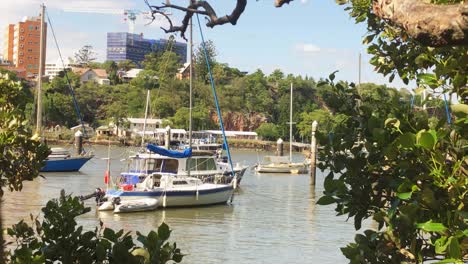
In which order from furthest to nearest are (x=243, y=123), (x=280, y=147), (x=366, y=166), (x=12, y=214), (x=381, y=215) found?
(x=243, y=123) < (x=280, y=147) < (x=12, y=214) < (x=366, y=166) < (x=381, y=215)

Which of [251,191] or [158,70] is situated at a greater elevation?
[158,70]

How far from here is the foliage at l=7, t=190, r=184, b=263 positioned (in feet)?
10.9

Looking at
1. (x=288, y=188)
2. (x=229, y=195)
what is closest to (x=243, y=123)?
(x=288, y=188)

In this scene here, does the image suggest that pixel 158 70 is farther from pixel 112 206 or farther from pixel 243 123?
pixel 112 206

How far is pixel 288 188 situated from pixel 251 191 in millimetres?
3077

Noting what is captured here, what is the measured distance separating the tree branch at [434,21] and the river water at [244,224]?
13371 mm

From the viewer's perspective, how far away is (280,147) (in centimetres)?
5459

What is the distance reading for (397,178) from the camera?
3.01 m

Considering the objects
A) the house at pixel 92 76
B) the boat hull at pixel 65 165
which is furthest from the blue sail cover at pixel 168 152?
the house at pixel 92 76

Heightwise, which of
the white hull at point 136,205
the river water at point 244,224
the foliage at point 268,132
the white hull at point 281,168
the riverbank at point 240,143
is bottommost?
the river water at point 244,224

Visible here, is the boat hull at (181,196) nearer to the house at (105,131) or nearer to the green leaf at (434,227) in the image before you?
the green leaf at (434,227)

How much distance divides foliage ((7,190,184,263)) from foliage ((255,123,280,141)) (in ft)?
301

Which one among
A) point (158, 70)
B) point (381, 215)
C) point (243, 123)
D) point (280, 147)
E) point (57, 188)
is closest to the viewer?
point (381, 215)

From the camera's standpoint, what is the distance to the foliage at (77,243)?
10.9 feet
